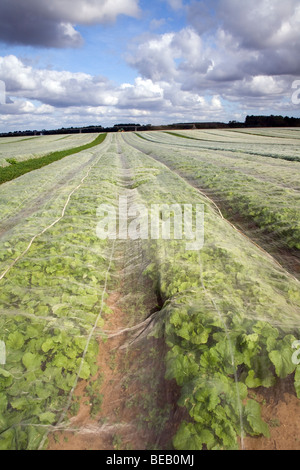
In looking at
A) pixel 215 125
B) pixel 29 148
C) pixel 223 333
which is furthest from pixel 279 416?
pixel 215 125

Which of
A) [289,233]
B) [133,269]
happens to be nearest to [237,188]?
[289,233]


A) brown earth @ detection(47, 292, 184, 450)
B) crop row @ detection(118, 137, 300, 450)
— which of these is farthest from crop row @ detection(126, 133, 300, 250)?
brown earth @ detection(47, 292, 184, 450)

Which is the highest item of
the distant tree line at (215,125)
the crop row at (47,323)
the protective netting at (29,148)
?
the distant tree line at (215,125)

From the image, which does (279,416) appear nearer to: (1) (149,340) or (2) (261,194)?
(1) (149,340)

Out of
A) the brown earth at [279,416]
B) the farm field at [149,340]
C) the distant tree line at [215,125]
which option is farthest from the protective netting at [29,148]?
the distant tree line at [215,125]

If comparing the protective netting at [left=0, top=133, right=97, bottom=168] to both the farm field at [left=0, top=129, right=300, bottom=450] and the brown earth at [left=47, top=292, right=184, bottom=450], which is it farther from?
the brown earth at [left=47, top=292, right=184, bottom=450]

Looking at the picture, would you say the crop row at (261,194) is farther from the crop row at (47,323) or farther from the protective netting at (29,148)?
the protective netting at (29,148)
